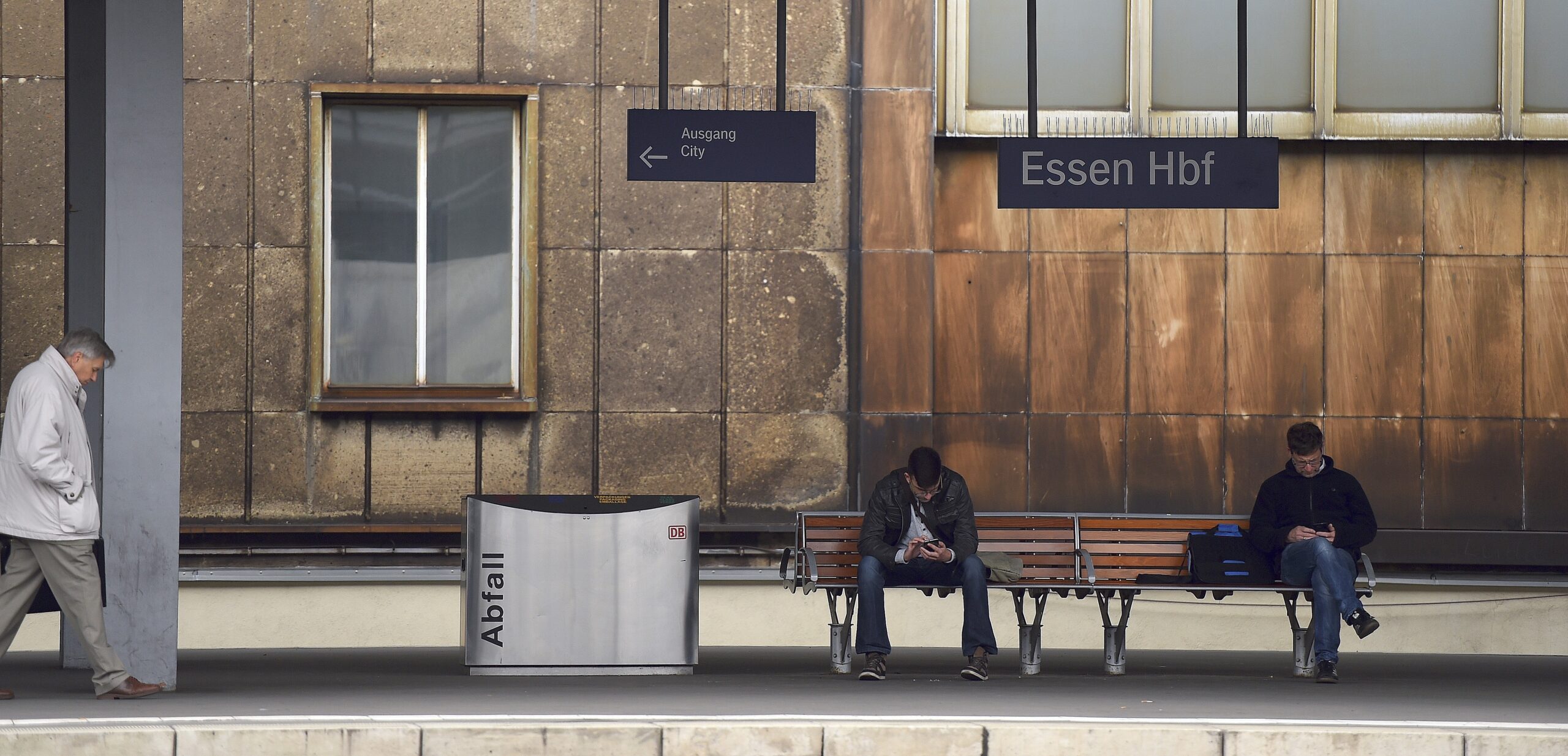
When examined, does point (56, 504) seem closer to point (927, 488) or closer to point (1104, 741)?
point (927, 488)

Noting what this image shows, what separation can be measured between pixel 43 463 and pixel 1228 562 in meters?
6.22

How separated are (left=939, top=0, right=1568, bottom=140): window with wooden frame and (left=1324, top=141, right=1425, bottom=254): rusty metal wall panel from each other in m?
→ 0.32

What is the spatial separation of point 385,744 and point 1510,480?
8.95m

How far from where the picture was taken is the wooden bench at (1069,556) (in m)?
9.78

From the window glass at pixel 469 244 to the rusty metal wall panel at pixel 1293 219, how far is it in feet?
17.2

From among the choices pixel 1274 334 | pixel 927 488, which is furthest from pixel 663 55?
pixel 1274 334

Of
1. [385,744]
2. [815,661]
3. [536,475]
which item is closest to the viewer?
[385,744]

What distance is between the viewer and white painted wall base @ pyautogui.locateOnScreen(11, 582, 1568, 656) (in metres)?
12.0

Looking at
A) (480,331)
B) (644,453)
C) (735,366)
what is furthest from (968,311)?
(480,331)

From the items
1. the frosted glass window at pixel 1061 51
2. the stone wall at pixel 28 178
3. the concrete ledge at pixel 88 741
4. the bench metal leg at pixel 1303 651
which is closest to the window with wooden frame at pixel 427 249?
the stone wall at pixel 28 178

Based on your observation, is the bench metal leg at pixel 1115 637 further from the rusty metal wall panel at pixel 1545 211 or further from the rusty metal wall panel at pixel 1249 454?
the rusty metal wall panel at pixel 1545 211

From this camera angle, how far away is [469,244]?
12578 mm

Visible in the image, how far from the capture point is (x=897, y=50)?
12.4 m

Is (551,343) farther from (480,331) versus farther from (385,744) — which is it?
(385,744)
